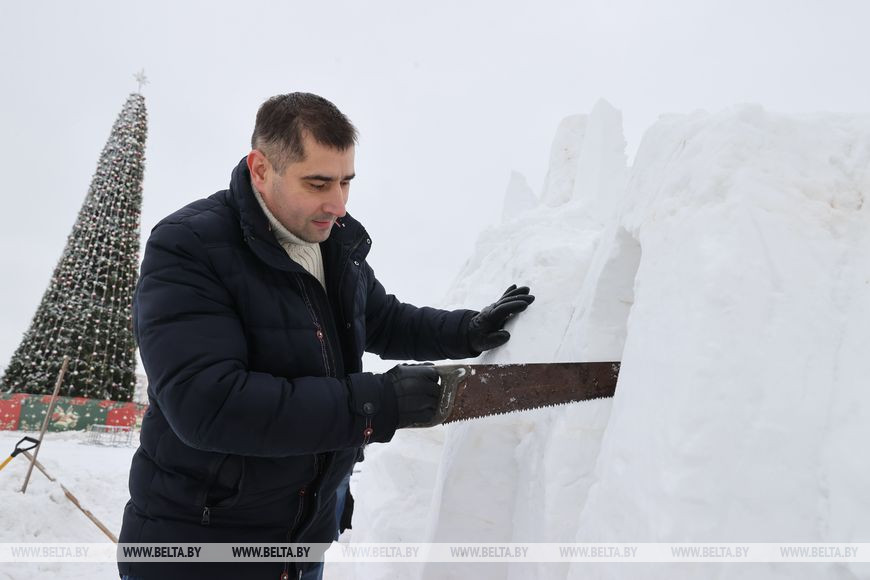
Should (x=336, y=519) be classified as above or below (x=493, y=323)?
below

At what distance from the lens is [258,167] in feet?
6.07

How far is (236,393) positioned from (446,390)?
2.30 feet

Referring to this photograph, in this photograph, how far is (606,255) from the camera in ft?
7.89

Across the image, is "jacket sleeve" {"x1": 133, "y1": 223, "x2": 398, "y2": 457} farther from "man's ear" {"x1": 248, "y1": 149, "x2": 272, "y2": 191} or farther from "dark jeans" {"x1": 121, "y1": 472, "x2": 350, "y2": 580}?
"dark jeans" {"x1": 121, "y1": 472, "x2": 350, "y2": 580}

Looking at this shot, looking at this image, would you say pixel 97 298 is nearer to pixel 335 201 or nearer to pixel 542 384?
pixel 335 201

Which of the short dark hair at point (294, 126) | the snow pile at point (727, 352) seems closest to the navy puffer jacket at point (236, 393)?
the short dark hair at point (294, 126)

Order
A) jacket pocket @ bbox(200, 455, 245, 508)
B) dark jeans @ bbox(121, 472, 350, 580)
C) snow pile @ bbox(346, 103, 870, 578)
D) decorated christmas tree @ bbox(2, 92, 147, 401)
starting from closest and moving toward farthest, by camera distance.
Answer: snow pile @ bbox(346, 103, 870, 578), jacket pocket @ bbox(200, 455, 245, 508), dark jeans @ bbox(121, 472, 350, 580), decorated christmas tree @ bbox(2, 92, 147, 401)

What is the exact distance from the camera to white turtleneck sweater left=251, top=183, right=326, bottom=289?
188 cm

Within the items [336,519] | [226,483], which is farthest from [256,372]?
[336,519]

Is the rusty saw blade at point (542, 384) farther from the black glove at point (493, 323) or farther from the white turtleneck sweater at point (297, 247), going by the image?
the white turtleneck sweater at point (297, 247)

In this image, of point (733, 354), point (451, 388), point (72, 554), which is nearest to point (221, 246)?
point (451, 388)

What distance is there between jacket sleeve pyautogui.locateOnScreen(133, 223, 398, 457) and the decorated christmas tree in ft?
43.3

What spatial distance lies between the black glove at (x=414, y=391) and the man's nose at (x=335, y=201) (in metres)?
0.57

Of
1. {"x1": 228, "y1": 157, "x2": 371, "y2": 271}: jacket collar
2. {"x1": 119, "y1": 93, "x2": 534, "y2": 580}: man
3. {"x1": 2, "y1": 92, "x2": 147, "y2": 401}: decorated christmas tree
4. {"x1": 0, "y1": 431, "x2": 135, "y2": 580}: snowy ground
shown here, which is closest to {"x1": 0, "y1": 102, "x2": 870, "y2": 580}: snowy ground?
{"x1": 119, "y1": 93, "x2": 534, "y2": 580}: man
